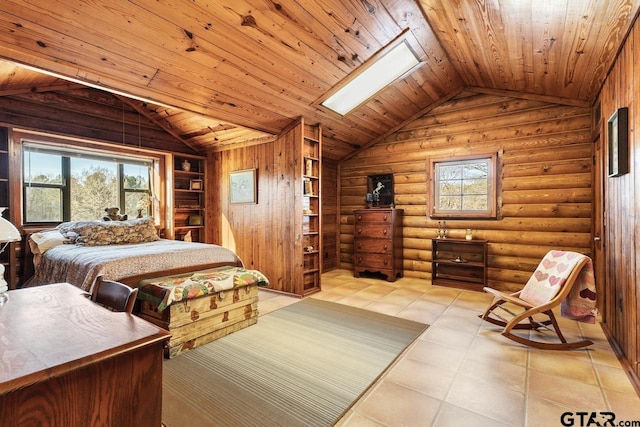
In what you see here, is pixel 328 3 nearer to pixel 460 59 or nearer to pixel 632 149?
pixel 460 59

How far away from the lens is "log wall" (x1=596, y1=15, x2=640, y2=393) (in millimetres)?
2096

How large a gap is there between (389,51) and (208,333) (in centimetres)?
353

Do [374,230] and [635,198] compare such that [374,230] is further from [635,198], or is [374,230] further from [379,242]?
[635,198]

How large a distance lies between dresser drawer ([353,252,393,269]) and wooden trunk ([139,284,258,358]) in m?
2.66

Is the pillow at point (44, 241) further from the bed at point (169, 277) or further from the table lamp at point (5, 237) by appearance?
the table lamp at point (5, 237)

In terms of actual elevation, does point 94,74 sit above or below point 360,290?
above

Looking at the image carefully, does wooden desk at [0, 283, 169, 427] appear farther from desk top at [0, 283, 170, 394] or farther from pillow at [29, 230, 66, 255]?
pillow at [29, 230, 66, 255]

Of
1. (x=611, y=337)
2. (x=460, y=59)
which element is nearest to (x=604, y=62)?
(x=460, y=59)

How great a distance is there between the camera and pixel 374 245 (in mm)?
5273

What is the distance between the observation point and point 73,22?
2.16m

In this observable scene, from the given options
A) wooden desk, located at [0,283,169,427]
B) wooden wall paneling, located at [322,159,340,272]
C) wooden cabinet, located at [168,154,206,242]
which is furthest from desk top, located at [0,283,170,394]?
wooden wall paneling, located at [322,159,340,272]

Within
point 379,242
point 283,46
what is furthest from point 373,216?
point 283,46

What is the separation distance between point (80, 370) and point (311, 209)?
3.80 m

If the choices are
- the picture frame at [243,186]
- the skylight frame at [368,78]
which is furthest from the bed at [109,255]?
the skylight frame at [368,78]
